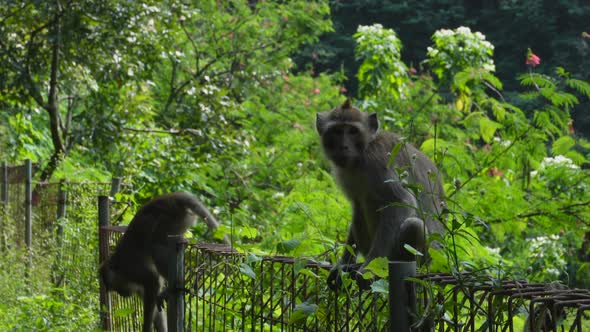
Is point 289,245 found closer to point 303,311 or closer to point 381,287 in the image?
point 303,311

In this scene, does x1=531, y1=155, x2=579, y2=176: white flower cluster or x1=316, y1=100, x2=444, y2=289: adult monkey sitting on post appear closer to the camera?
x1=316, y1=100, x2=444, y2=289: adult monkey sitting on post

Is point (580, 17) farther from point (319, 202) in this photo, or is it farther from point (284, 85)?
Result: point (319, 202)

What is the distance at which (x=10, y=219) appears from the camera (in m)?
10.9

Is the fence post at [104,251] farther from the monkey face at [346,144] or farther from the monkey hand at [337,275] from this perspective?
the monkey hand at [337,275]

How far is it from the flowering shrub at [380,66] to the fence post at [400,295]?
13.0 metres

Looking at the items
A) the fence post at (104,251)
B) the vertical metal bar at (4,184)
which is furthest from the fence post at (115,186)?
the vertical metal bar at (4,184)

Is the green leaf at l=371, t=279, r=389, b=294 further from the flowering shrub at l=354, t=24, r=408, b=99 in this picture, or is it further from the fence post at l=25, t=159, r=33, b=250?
the flowering shrub at l=354, t=24, r=408, b=99

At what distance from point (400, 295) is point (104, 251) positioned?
547 centimetres

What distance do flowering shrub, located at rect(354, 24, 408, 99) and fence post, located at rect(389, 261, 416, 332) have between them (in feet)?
42.6

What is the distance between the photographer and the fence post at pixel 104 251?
6727 millimetres

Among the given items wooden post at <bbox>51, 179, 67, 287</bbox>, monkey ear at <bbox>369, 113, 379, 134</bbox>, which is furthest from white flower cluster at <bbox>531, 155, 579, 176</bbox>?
wooden post at <bbox>51, 179, 67, 287</bbox>

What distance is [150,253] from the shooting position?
7195 mm

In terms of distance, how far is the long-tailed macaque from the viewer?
6750 millimetres

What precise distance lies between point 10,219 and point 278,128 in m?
7.10
